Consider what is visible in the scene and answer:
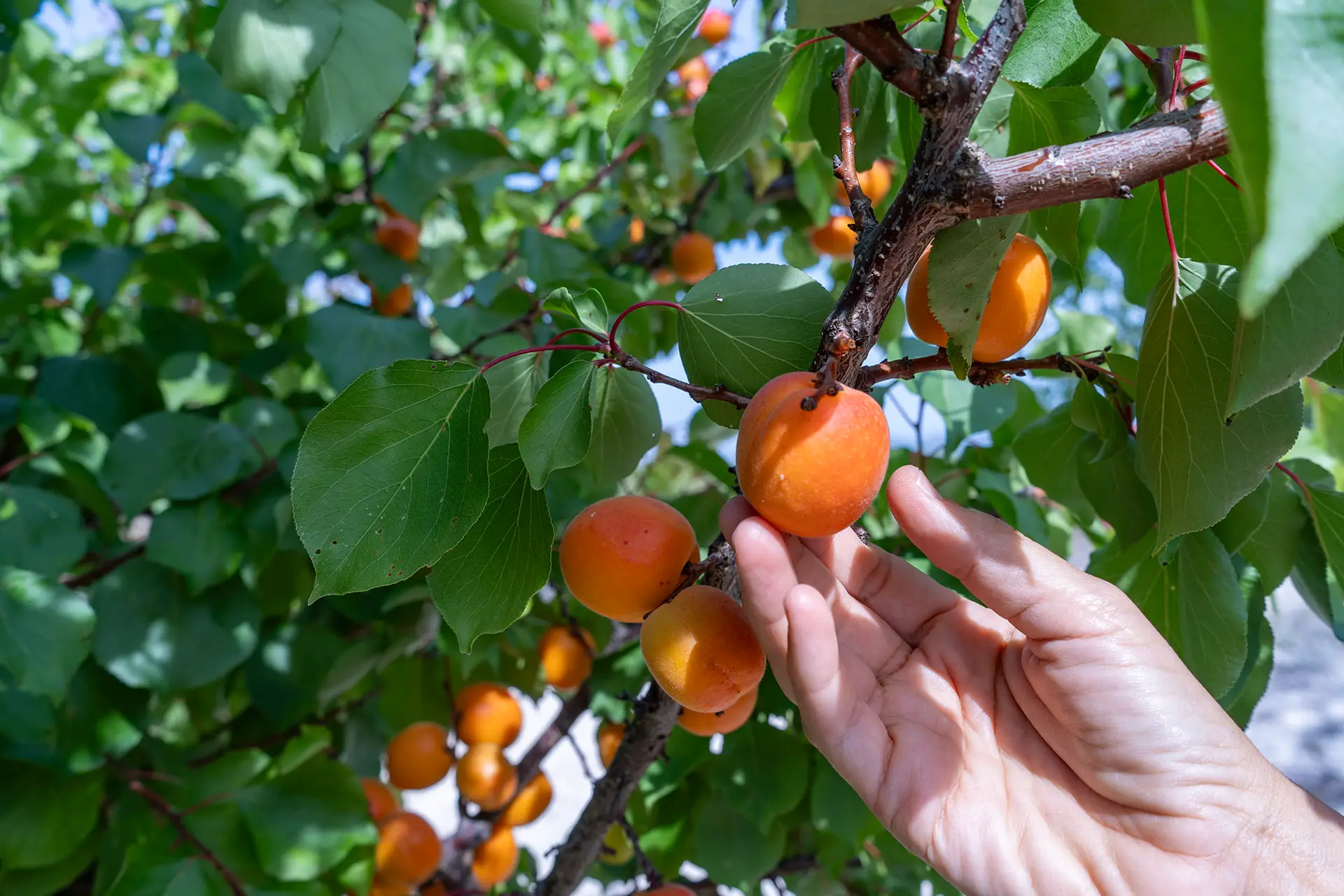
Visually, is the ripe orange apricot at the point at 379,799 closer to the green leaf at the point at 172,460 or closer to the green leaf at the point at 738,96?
the green leaf at the point at 172,460

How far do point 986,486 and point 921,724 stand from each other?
1.24 feet

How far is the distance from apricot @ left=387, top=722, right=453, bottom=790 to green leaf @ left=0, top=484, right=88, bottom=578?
1.65 feet

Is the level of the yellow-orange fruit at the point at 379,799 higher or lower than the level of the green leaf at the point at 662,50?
lower

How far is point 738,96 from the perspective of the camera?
80 cm

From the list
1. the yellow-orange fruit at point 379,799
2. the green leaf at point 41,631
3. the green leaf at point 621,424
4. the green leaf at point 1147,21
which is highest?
the green leaf at point 1147,21

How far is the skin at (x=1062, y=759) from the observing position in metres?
0.64

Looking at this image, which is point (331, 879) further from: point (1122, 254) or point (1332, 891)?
point (1122, 254)

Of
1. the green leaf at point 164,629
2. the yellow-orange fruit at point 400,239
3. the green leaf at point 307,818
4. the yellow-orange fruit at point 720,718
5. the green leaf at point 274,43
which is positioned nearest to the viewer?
the green leaf at point 274,43

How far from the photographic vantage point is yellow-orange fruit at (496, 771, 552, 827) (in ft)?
4.43

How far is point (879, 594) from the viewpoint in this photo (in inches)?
31.1

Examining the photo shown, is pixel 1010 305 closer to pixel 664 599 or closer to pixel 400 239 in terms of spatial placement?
pixel 664 599

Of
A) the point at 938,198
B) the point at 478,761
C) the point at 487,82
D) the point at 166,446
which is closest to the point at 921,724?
the point at 938,198

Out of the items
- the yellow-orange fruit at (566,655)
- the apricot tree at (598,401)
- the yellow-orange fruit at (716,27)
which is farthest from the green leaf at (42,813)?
the yellow-orange fruit at (716,27)

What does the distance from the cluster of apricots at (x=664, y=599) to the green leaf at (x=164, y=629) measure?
0.74 meters
